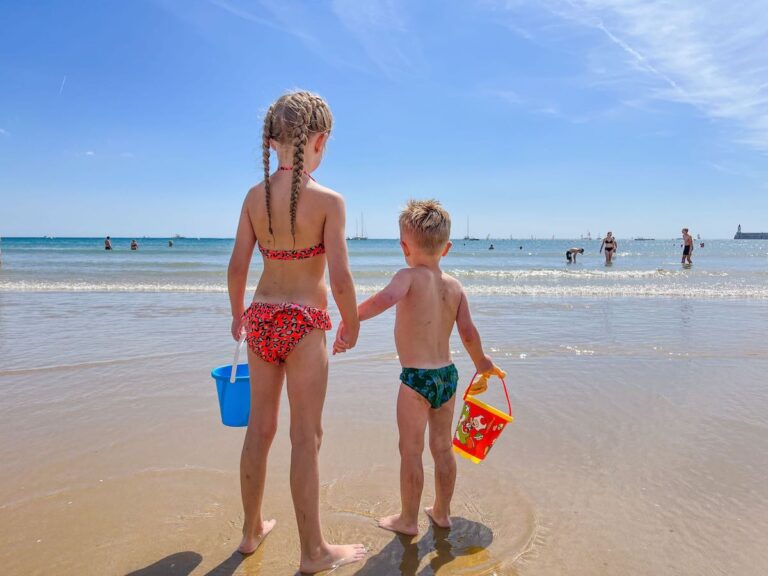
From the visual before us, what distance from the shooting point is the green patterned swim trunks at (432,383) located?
2570 millimetres

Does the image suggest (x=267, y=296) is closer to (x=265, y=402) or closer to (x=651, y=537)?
(x=265, y=402)

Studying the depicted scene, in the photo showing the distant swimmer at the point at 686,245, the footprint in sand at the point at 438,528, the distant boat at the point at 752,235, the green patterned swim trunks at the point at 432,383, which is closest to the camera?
the footprint in sand at the point at 438,528

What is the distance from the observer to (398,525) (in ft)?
8.49

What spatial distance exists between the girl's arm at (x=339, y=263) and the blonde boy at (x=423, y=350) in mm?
213

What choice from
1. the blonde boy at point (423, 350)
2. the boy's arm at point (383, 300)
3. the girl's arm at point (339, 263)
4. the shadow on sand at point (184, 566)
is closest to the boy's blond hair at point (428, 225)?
the blonde boy at point (423, 350)

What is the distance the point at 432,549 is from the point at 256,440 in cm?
97

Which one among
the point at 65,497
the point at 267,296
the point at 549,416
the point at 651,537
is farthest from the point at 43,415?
the point at 651,537

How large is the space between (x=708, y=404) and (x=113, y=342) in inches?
254

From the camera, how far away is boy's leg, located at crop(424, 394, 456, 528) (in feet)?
8.55

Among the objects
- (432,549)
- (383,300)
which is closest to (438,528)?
(432,549)

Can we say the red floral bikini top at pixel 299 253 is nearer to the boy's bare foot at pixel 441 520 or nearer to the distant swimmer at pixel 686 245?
the boy's bare foot at pixel 441 520

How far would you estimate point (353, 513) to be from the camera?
2.76 metres

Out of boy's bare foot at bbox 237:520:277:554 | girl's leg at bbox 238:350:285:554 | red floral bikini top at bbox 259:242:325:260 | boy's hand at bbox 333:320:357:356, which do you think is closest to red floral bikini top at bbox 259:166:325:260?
red floral bikini top at bbox 259:242:325:260

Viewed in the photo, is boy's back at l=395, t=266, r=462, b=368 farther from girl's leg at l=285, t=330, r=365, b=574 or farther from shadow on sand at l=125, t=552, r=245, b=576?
shadow on sand at l=125, t=552, r=245, b=576
